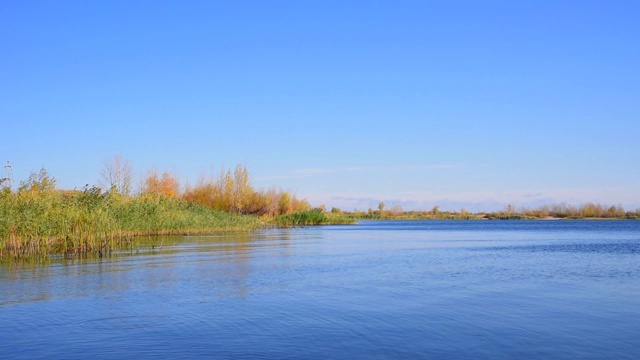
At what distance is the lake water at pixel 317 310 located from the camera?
34.8 ft

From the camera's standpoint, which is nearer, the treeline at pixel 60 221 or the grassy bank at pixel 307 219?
the treeline at pixel 60 221

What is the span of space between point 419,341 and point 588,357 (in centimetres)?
275

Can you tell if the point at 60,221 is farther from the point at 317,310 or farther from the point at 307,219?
the point at 307,219

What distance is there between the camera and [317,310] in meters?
14.2

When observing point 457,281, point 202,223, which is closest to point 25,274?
point 457,281

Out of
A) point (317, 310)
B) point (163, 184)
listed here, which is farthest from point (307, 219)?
point (317, 310)

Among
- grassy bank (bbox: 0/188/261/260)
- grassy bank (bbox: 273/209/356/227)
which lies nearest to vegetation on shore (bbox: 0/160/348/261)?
grassy bank (bbox: 0/188/261/260)

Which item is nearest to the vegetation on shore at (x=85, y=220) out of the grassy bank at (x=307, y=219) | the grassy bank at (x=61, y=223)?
the grassy bank at (x=61, y=223)

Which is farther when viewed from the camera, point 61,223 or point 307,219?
point 307,219

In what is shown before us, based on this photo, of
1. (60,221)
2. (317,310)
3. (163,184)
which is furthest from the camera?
(163,184)

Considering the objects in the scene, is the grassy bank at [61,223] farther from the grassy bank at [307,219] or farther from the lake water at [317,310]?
the grassy bank at [307,219]

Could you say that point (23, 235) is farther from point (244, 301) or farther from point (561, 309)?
point (561, 309)

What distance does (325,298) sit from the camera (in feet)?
52.1

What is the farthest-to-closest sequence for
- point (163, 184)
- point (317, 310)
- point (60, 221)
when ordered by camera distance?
1. point (163, 184)
2. point (60, 221)
3. point (317, 310)
